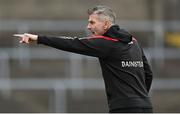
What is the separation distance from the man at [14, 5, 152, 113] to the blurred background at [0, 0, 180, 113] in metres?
7.44

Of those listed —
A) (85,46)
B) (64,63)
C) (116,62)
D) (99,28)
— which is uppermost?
(99,28)

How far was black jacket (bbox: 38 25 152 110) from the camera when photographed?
8430 millimetres

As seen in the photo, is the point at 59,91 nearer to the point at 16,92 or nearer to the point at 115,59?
the point at 16,92

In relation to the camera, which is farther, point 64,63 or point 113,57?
point 64,63

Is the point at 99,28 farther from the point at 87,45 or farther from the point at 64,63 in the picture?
the point at 64,63

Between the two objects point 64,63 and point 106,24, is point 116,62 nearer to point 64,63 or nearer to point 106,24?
point 106,24

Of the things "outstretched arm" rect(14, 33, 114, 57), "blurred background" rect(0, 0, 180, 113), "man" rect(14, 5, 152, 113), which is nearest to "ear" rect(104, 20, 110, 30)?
"man" rect(14, 5, 152, 113)

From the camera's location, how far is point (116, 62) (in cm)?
848

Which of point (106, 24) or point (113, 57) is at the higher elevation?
point (106, 24)

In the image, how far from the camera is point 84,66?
17.7 meters

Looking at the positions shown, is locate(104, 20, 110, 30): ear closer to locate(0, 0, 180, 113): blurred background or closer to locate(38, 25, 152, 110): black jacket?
locate(38, 25, 152, 110): black jacket

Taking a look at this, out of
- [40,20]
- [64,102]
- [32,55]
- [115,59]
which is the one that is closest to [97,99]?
[64,102]

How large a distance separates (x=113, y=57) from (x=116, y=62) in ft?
0.18

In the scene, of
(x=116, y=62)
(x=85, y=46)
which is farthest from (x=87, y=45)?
(x=116, y=62)
